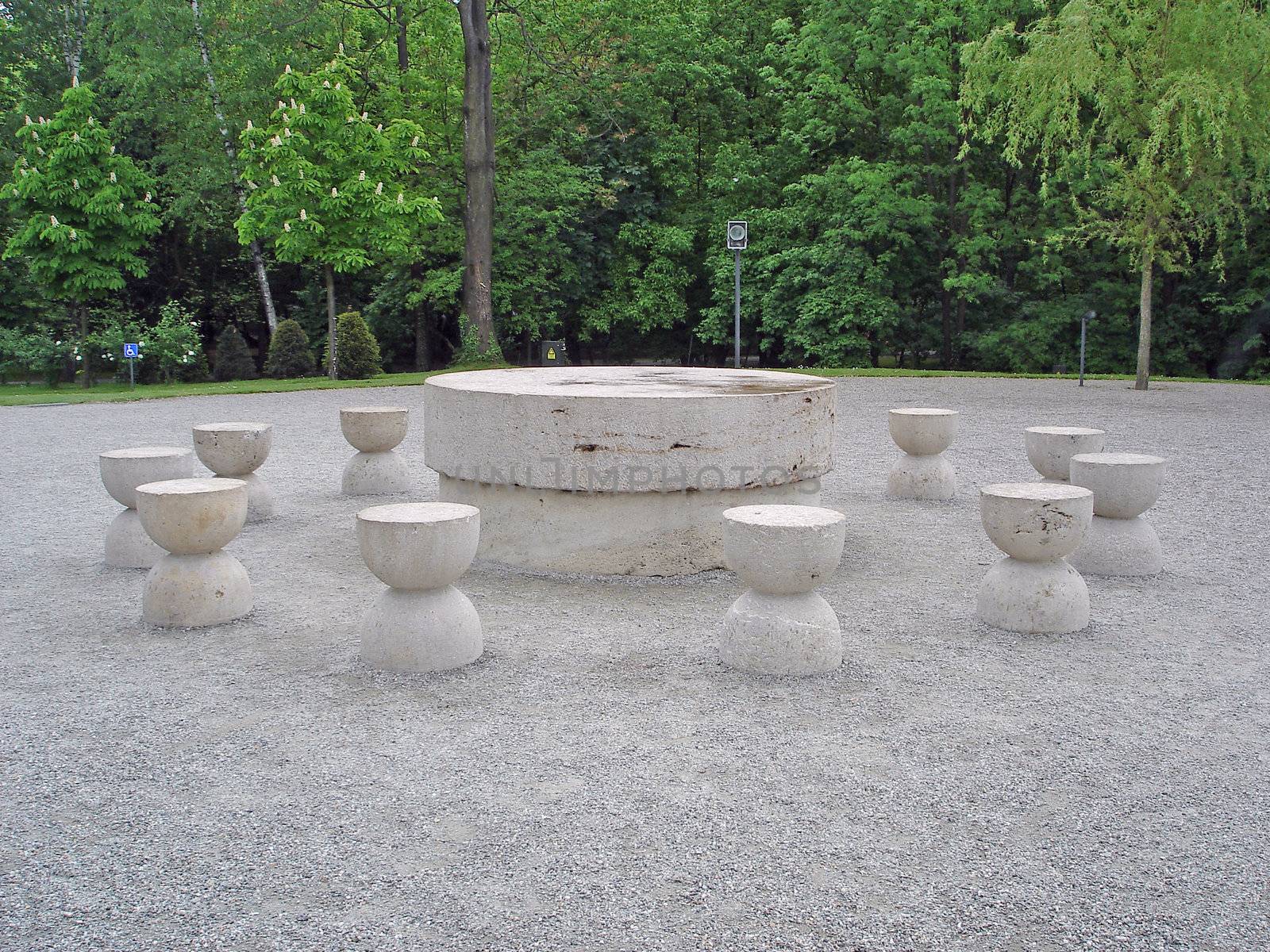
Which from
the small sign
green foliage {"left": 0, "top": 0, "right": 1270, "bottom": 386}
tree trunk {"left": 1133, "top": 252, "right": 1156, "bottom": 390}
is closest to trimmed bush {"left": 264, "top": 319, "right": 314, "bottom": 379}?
green foliage {"left": 0, "top": 0, "right": 1270, "bottom": 386}

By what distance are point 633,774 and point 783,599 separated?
1308 mm

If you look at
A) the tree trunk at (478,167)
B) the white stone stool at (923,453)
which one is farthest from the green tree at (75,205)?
the white stone stool at (923,453)

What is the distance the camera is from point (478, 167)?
2045cm

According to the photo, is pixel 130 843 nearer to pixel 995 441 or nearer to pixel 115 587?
pixel 115 587

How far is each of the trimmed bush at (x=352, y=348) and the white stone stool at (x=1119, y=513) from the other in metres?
15.8

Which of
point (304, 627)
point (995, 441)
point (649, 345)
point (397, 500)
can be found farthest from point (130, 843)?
point (649, 345)

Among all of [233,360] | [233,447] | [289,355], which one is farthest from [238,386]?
[233,447]

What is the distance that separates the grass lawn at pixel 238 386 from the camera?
57.3 feet

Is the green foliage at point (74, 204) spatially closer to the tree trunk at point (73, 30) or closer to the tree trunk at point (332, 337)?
the tree trunk at point (332, 337)

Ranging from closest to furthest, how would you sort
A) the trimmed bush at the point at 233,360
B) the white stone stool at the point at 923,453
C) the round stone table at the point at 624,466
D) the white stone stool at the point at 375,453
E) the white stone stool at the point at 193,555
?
the white stone stool at the point at 193,555 < the round stone table at the point at 624,466 < the white stone stool at the point at 923,453 < the white stone stool at the point at 375,453 < the trimmed bush at the point at 233,360

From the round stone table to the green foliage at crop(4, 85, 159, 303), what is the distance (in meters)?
16.5

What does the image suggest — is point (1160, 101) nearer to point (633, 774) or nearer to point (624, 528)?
point (624, 528)

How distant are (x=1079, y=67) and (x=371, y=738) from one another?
15006 mm

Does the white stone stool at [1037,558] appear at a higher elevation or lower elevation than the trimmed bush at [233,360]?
lower
